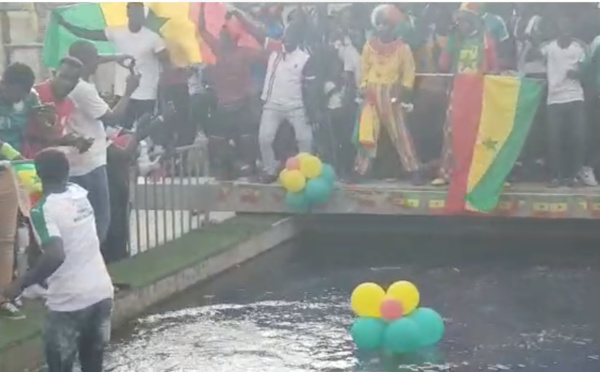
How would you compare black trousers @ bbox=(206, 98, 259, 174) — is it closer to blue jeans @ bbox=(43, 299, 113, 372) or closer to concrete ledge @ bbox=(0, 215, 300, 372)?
concrete ledge @ bbox=(0, 215, 300, 372)

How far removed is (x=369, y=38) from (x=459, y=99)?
1.20m

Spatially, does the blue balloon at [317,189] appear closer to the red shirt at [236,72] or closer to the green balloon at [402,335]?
the red shirt at [236,72]

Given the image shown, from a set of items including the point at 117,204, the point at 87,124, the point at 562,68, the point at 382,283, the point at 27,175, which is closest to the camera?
the point at 27,175

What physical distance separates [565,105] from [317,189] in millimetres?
2744

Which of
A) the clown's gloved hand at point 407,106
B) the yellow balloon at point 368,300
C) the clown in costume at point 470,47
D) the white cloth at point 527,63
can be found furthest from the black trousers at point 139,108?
the yellow balloon at point 368,300

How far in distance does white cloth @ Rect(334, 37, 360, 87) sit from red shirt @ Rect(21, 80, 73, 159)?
15.8 ft

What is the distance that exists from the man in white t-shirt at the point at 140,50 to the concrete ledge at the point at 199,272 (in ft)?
6.10

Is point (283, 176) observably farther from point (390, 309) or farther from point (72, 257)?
Answer: point (72, 257)

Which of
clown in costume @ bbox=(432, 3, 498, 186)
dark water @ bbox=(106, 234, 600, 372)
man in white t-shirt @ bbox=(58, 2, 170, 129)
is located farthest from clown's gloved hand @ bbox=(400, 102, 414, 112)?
man in white t-shirt @ bbox=(58, 2, 170, 129)

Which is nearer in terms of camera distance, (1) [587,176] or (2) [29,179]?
(2) [29,179]

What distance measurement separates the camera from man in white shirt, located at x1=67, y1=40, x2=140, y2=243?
8.51 metres

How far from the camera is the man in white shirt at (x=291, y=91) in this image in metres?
12.7

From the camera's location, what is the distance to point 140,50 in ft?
40.7

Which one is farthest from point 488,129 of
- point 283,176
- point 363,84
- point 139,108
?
point 139,108
